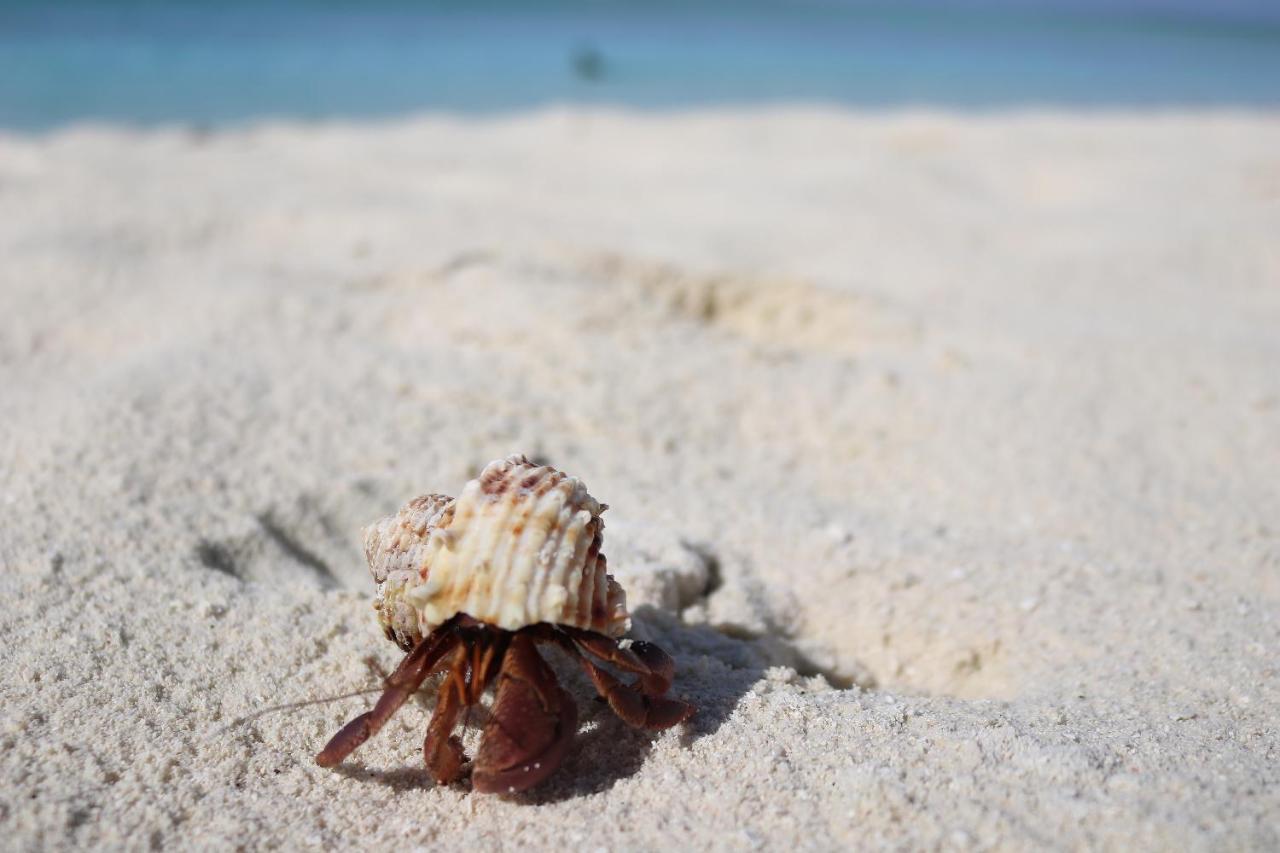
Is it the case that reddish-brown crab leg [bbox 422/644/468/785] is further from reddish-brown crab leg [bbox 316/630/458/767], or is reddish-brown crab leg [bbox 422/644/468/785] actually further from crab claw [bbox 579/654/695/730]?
crab claw [bbox 579/654/695/730]

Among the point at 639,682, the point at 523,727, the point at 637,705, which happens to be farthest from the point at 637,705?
the point at 523,727

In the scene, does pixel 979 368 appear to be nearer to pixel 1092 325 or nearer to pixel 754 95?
pixel 1092 325

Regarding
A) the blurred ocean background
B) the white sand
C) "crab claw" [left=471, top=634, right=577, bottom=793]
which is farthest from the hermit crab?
the blurred ocean background

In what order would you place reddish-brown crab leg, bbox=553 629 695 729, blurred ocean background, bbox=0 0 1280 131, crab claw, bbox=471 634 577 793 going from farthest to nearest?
1. blurred ocean background, bbox=0 0 1280 131
2. reddish-brown crab leg, bbox=553 629 695 729
3. crab claw, bbox=471 634 577 793

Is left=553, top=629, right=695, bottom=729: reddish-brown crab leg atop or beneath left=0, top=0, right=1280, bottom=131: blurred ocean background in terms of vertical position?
beneath

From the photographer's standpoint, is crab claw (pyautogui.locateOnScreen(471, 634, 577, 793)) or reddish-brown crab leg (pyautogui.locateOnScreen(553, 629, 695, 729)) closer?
crab claw (pyautogui.locateOnScreen(471, 634, 577, 793))

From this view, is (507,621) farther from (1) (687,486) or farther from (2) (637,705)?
(1) (687,486)

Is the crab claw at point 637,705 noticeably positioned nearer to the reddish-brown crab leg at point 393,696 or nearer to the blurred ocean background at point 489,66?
the reddish-brown crab leg at point 393,696
